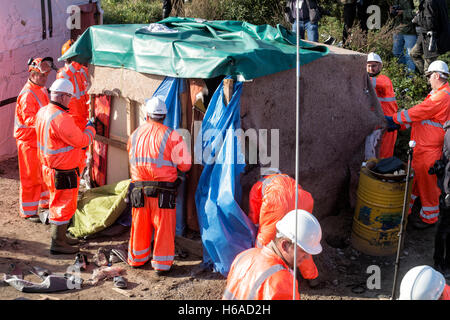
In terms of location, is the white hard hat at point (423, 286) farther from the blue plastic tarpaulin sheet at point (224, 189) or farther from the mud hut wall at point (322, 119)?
the mud hut wall at point (322, 119)

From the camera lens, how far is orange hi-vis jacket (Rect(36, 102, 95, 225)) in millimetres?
6312

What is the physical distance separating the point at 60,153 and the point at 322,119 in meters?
3.28

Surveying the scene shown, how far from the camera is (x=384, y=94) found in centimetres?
807

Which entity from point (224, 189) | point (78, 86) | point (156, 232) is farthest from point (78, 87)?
point (224, 189)

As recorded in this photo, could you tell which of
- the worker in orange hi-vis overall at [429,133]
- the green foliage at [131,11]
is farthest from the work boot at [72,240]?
the green foliage at [131,11]

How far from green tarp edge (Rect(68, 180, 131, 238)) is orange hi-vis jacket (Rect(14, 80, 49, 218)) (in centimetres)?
73

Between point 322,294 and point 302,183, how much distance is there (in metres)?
1.54

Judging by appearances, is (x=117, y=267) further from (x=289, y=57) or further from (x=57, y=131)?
(x=289, y=57)

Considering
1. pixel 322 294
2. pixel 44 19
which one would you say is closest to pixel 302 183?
pixel 322 294

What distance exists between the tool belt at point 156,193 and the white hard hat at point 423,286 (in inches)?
129

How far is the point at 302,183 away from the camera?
6.93m

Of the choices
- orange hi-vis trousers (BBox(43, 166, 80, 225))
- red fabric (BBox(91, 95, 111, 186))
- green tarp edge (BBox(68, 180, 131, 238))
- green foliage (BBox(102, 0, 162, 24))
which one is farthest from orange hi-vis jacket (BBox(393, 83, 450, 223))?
green foliage (BBox(102, 0, 162, 24))

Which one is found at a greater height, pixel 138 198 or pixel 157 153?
pixel 157 153

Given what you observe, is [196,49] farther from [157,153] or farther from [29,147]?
[29,147]
